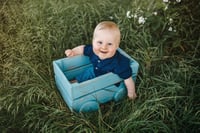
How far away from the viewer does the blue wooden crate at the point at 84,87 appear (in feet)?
6.76

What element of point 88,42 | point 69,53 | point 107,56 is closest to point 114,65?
point 107,56

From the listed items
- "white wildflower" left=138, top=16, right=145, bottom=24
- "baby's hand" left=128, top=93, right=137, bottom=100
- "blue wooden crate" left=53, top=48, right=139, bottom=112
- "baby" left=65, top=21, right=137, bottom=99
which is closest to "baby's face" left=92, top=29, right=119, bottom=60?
"baby" left=65, top=21, right=137, bottom=99

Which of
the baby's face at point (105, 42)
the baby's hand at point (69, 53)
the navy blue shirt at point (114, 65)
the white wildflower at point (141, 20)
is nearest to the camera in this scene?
the baby's face at point (105, 42)

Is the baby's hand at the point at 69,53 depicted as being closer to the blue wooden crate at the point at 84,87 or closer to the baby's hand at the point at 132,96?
the blue wooden crate at the point at 84,87

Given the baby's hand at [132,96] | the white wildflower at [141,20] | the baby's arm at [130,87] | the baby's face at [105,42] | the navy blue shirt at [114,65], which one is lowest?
the baby's hand at [132,96]

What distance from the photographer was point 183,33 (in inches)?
105

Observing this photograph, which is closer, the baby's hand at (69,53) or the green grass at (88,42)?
the green grass at (88,42)

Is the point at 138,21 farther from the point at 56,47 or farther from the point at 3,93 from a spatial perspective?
the point at 3,93

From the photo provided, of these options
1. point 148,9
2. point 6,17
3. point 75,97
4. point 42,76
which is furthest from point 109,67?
point 6,17

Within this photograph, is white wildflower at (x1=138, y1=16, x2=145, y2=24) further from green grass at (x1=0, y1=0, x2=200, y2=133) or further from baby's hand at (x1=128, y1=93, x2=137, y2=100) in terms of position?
baby's hand at (x1=128, y1=93, x2=137, y2=100)

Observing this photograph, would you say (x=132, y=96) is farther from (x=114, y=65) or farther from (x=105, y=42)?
(x=105, y=42)

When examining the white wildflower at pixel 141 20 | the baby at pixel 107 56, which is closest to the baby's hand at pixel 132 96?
the baby at pixel 107 56

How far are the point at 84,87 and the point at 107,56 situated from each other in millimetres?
297

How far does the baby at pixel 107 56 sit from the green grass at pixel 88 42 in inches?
8.4
